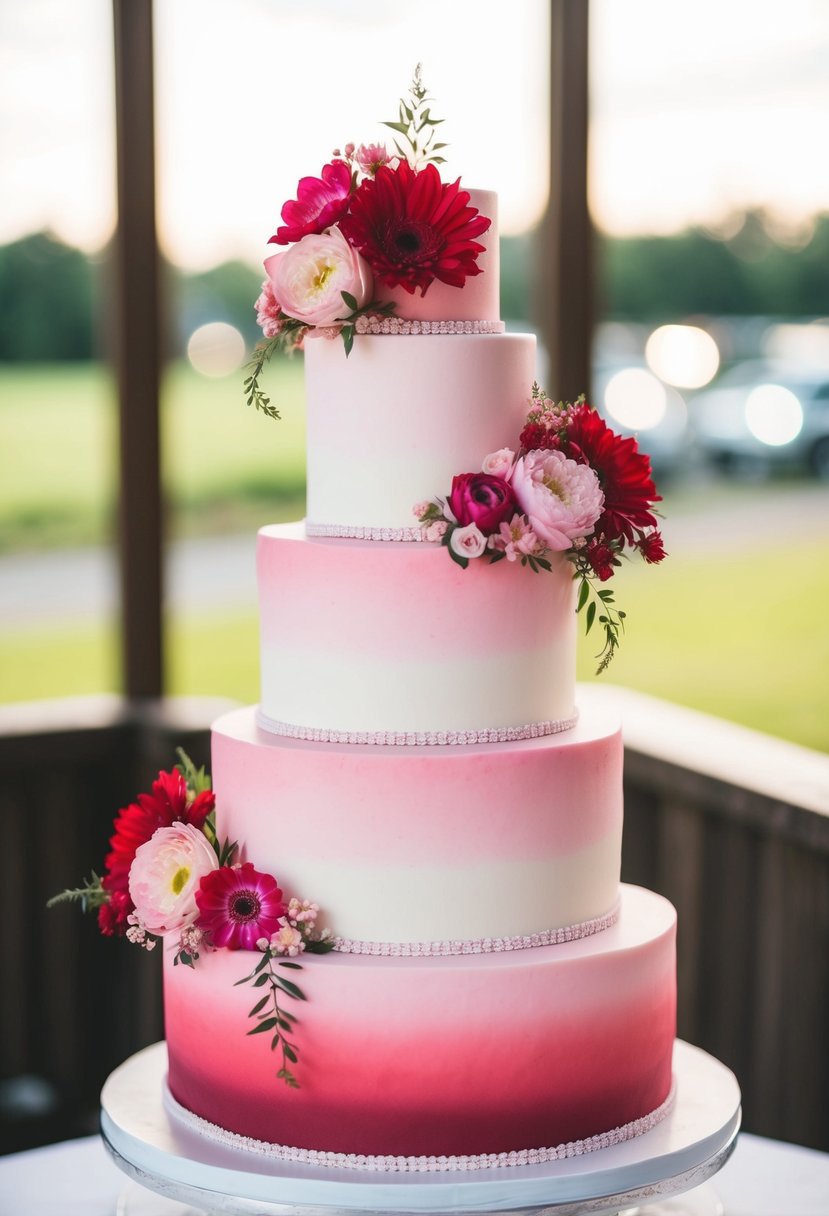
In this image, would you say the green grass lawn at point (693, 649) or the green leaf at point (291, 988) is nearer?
the green leaf at point (291, 988)

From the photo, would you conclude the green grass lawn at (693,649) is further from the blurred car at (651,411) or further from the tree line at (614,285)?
the tree line at (614,285)

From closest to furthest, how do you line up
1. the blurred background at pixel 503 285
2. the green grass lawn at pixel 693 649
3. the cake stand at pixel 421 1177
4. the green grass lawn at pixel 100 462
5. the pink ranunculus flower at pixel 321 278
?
the cake stand at pixel 421 1177
the pink ranunculus flower at pixel 321 278
the blurred background at pixel 503 285
the green grass lawn at pixel 100 462
the green grass lawn at pixel 693 649

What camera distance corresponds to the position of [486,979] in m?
1.57

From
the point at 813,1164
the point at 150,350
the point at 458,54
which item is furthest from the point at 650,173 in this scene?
the point at 813,1164

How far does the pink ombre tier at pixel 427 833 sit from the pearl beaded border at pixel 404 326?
46 cm

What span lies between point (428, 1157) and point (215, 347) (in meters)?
3.34

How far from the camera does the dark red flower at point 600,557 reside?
1628 millimetres

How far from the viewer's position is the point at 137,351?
10.3 feet

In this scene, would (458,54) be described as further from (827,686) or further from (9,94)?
(827,686)

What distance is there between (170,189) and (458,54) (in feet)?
2.76

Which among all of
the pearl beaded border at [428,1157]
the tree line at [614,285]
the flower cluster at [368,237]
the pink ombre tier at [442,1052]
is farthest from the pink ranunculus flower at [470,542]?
the tree line at [614,285]

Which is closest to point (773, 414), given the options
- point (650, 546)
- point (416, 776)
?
point (650, 546)

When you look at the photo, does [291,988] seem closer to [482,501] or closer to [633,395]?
[482,501]

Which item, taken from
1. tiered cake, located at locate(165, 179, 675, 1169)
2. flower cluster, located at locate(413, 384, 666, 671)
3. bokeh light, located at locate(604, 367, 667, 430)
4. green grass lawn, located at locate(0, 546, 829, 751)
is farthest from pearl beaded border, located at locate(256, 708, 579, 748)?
green grass lawn, located at locate(0, 546, 829, 751)
